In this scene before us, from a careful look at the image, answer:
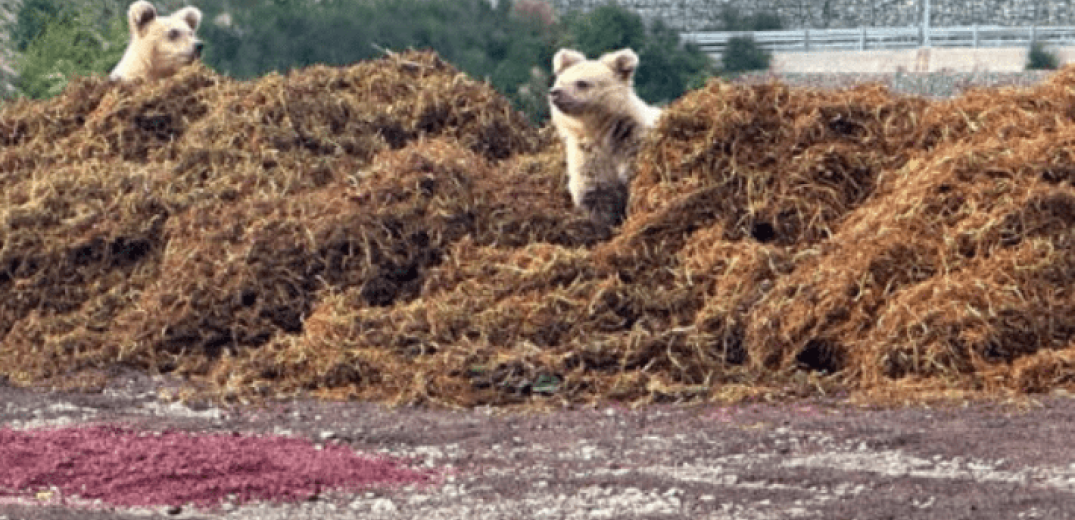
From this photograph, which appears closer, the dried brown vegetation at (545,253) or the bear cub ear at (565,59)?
the dried brown vegetation at (545,253)

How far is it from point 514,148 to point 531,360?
13.4 ft

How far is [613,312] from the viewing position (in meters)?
12.6

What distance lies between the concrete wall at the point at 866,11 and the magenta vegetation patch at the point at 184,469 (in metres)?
54.3

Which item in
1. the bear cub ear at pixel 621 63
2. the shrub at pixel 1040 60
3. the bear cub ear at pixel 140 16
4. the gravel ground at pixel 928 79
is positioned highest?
the bear cub ear at pixel 140 16

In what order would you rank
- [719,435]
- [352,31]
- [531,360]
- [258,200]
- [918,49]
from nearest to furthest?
[719,435] < [531,360] < [258,200] < [352,31] < [918,49]

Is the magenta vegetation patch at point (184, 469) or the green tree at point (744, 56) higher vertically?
the magenta vegetation patch at point (184, 469)

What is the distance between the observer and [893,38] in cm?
6147

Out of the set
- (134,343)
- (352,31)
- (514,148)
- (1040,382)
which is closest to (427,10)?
(352,31)

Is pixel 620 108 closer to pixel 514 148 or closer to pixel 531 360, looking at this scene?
pixel 514 148

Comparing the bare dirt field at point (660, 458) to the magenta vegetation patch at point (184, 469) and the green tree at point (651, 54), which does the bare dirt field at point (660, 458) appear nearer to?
the magenta vegetation patch at point (184, 469)

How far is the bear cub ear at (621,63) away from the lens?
15.0m

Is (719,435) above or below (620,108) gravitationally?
below

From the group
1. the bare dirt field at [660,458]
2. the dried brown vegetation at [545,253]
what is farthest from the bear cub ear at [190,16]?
the bare dirt field at [660,458]

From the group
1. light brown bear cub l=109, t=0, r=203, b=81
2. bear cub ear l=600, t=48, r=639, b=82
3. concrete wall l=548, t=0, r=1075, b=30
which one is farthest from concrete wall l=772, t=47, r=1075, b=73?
bear cub ear l=600, t=48, r=639, b=82
